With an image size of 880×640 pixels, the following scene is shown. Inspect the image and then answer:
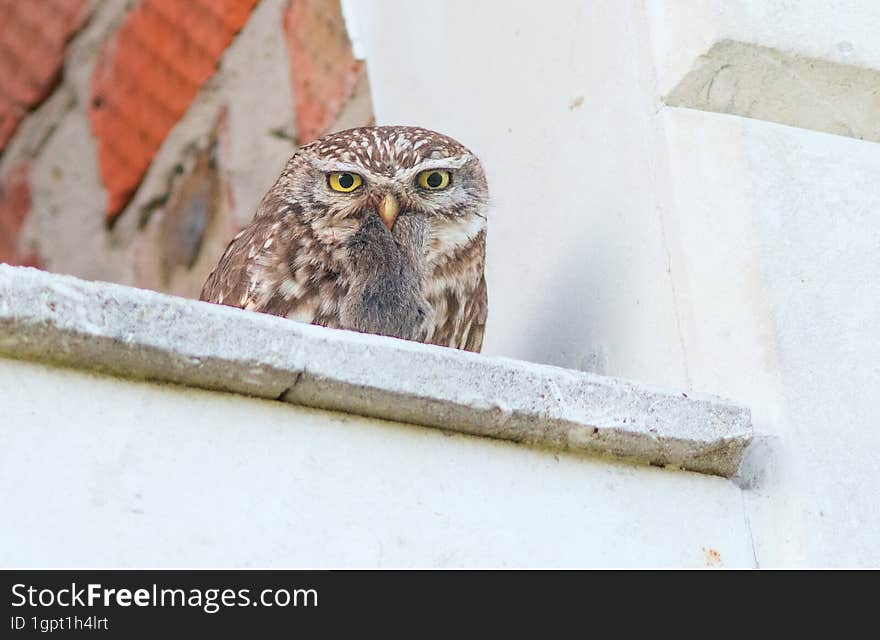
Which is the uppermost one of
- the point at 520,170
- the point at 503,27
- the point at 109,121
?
the point at 503,27

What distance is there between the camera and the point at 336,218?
301 centimetres

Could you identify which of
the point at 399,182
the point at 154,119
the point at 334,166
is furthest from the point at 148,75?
the point at 399,182

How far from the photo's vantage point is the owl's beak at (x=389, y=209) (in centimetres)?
292

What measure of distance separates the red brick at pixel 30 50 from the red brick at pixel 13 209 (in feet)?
0.42

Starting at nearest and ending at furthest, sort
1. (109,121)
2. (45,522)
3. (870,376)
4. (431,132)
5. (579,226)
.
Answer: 1. (45,522)
2. (870,376)
3. (579,226)
4. (431,132)
5. (109,121)

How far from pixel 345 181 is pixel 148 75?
1.26m

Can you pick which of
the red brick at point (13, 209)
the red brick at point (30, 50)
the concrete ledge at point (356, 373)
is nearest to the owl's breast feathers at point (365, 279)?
the concrete ledge at point (356, 373)

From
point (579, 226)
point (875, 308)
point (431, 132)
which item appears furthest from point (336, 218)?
point (875, 308)

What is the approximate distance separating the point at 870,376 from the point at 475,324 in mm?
857

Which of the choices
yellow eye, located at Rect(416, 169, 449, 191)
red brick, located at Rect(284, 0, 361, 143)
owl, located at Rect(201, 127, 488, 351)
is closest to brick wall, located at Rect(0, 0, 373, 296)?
red brick, located at Rect(284, 0, 361, 143)

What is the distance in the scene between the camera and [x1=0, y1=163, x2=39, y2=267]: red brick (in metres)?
4.36

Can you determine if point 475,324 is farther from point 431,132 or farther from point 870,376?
point 870,376

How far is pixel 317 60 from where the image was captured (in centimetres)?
372
